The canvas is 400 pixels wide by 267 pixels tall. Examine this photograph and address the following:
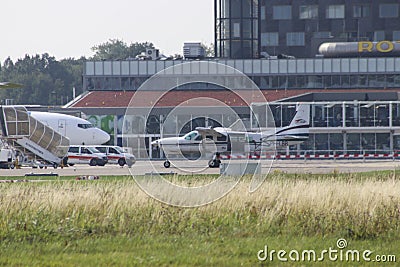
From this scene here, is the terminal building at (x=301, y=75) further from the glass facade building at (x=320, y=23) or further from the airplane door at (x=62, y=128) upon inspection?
the airplane door at (x=62, y=128)

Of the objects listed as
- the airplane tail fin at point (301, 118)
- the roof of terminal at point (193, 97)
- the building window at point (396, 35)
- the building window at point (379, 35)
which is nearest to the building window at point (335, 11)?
the building window at point (379, 35)

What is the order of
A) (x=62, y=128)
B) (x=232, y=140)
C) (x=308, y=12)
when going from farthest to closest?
1. (x=308, y=12)
2. (x=62, y=128)
3. (x=232, y=140)

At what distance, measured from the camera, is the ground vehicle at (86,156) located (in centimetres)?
6581

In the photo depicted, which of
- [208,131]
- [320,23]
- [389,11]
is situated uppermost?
[389,11]

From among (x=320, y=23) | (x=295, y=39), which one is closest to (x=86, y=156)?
(x=295, y=39)

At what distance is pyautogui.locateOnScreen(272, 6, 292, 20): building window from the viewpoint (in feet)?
360

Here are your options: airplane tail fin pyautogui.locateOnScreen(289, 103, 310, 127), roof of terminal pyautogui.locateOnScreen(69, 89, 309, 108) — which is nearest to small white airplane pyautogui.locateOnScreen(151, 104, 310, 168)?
airplane tail fin pyautogui.locateOnScreen(289, 103, 310, 127)

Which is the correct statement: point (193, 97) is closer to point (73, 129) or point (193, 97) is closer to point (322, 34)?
point (73, 129)

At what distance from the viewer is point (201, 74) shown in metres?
92.2

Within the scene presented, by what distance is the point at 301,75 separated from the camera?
312 feet

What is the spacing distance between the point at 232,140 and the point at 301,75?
37061 millimetres

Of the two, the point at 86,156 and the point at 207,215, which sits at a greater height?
the point at 207,215

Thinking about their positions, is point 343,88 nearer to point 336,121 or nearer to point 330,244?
point 336,121

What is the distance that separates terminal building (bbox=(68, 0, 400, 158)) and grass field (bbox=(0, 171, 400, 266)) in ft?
158
